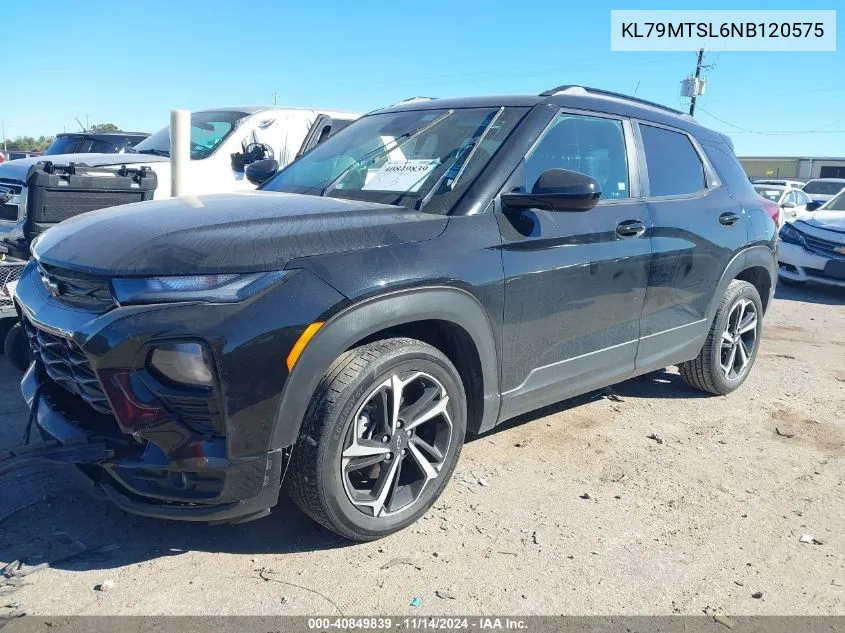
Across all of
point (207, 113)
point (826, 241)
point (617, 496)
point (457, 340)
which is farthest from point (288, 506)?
point (826, 241)

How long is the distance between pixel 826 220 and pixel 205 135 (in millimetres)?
8308

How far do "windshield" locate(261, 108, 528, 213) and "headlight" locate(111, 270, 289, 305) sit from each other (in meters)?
0.97

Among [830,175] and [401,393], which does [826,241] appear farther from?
[830,175]

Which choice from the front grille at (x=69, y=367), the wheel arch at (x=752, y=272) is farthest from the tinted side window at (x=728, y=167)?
the front grille at (x=69, y=367)

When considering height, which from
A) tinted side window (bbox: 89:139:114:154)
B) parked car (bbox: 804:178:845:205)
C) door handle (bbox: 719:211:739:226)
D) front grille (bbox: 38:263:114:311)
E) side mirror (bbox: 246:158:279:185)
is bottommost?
parked car (bbox: 804:178:845:205)

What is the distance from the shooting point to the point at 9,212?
229 inches

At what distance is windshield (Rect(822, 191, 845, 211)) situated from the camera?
1096 centimetres

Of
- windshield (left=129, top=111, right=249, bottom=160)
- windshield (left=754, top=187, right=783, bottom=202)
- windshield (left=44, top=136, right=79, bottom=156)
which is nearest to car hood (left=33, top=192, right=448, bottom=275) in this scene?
windshield (left=129, top=111, right=249, bottom=160)

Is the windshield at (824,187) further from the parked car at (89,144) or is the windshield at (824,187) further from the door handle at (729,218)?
the parked car at (89,144)

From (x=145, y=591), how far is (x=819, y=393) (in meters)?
4.82

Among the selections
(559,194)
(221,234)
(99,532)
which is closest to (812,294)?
(559,194)

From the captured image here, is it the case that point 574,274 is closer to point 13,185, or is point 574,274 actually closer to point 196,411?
point 196,411

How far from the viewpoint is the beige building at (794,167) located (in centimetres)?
4831

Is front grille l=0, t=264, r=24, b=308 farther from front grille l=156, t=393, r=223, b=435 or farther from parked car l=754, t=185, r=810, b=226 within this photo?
parked car l=754, t=185, r=810, b=226
